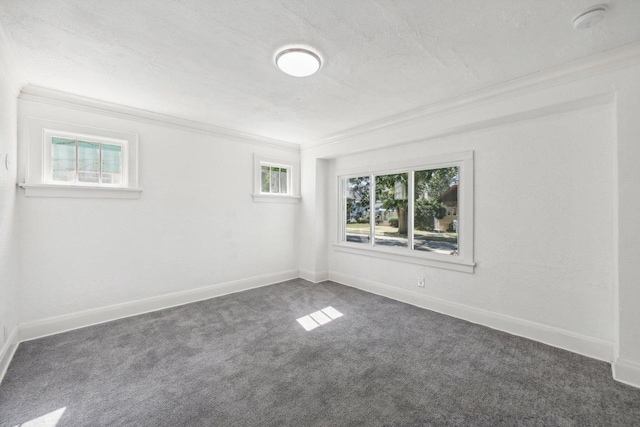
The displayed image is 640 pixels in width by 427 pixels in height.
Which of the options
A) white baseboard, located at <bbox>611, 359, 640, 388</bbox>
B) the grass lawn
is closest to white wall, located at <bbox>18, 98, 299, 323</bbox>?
the grass lawn

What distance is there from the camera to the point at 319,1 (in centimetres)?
161

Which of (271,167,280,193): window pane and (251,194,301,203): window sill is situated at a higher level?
(271,167,280,193): window pane

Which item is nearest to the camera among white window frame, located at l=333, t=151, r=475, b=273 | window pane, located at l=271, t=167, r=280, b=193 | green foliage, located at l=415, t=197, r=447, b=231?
white window frame, located at l=333, t=151, r=475, b=273

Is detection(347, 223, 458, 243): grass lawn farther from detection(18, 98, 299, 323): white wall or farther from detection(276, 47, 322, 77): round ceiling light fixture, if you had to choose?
detection(276, 47, 322, 77): round ceiling light fixture

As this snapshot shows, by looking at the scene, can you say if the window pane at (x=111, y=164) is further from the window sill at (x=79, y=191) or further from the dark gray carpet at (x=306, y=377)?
the dark gray carpet at (x=306, y=377)

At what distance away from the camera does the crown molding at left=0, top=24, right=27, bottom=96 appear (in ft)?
6.42

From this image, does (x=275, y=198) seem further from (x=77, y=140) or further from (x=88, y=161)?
(x=77, y=140)

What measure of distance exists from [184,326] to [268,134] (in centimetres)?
301

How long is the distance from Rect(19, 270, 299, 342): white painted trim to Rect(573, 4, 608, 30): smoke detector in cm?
457

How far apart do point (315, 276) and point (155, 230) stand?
2598mm

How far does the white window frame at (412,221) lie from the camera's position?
10.7 feet

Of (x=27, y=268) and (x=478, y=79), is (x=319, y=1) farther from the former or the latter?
(x=27, y=268)

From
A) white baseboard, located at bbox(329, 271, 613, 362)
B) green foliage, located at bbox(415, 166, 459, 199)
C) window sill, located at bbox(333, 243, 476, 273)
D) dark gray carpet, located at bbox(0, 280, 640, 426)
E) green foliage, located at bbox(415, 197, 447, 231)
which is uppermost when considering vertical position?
green foliage, located at bbox(415, 166, 459, 199)

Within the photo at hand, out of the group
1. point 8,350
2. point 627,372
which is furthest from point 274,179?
point 627,372
